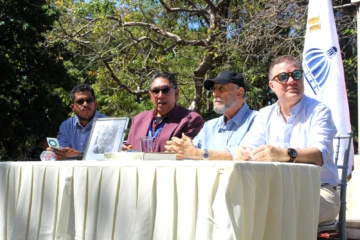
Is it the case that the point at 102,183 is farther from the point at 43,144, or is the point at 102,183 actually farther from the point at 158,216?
the point at 43,144

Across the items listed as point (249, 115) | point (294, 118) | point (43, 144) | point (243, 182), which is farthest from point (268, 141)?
point (43, 144)

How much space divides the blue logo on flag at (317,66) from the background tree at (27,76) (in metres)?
9.69

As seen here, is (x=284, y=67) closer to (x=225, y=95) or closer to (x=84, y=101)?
(x=225, y=95)

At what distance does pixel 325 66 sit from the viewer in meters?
5.31

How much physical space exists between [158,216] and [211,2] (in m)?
11.1

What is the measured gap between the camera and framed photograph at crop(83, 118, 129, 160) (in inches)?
126

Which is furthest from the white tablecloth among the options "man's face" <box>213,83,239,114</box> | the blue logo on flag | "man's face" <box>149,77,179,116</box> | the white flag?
the blue logo on flag

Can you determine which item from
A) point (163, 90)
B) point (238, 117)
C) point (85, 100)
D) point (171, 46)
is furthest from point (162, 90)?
point (171, 46)

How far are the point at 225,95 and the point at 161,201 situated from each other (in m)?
1.75

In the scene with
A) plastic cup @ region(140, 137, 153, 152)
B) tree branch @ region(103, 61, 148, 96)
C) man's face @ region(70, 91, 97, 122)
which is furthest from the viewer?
tree branch @ region(103, 61, 148, 96)

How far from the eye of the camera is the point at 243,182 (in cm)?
209

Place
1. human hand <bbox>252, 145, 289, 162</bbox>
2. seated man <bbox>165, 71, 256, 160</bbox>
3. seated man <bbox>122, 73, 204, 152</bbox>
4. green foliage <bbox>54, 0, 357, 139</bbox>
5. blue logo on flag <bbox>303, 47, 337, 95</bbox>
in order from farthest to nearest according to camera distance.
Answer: green foliage <bbox>54, 0, 357, 139</bbox>
blue logo on flag <bbox>303, 47, 337, 95</bbox>
seated man <bbox>122, 73, 204, 152</bbox>
seated man <bbox>165, 71, 256, 160</bbox>
human hand <bbox>252, 145, 289, 162</bbox>

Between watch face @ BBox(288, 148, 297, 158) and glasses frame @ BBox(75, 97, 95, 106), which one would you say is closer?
watch face @ BBox(288, 148, 297, 158)

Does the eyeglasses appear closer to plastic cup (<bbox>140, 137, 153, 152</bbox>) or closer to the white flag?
plastic cup (<bbox>140, 137, 153, 152</bbox>)
